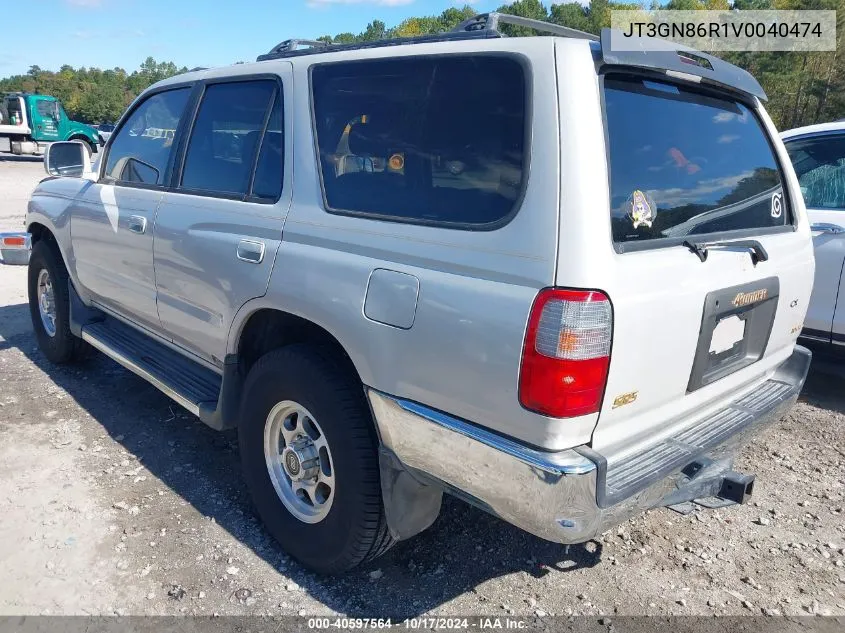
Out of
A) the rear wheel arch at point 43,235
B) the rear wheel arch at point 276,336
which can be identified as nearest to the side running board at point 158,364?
the rear wheel arch at point 276,336

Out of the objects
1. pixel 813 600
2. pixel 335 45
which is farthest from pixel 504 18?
pixel 813 600

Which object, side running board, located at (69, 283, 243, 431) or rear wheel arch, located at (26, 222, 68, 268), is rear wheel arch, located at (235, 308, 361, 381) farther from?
rear wheel arch, located at (26, 222, 68, 268)

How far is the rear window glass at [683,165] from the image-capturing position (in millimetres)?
2024

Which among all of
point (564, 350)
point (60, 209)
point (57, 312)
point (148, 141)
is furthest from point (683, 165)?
point (57, 312)

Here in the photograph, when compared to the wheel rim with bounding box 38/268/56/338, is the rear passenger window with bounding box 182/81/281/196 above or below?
above

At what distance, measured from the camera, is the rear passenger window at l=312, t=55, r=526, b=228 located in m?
1.99

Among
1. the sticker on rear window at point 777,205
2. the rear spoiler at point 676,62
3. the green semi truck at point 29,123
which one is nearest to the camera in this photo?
the rear spoiler at point 676,62

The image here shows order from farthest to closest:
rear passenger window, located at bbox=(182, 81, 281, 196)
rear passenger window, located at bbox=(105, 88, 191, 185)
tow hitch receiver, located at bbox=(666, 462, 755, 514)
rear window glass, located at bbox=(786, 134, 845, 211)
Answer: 1. rear window glass, located at bbox=(786, 134, 845, 211)
2. rear passenger window, located at bbox=(105, 88, 191, 185)
3. rear passenger window, located at bbox=(182, 81, 281, 196)
4. tow hitch receiver, located at bbox=(666, 462, 755, 514)

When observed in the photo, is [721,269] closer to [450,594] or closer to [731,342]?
[731,342]

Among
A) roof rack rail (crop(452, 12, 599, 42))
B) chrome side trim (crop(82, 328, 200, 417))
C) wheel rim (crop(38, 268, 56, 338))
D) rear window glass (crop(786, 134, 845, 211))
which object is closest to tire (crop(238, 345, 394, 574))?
chrome side trim (crop(82, 328, 200, 417))

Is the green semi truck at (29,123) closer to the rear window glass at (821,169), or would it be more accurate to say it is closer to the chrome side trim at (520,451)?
the rear window glass at (821,169)

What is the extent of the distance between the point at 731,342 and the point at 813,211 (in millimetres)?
2639

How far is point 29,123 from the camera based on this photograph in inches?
1035

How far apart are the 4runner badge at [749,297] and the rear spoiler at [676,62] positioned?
2.59 ft
